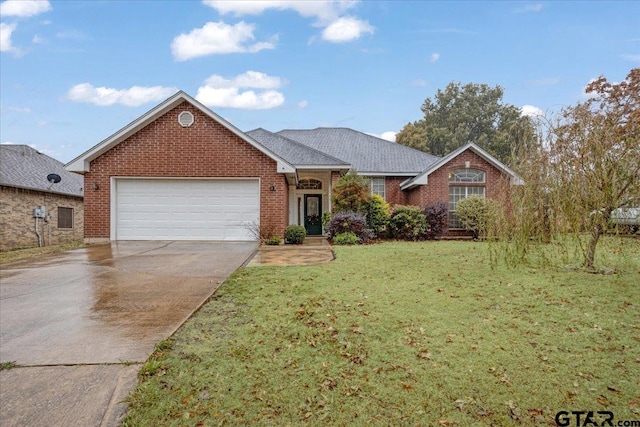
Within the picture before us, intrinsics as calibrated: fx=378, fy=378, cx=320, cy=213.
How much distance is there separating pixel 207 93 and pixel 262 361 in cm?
2686

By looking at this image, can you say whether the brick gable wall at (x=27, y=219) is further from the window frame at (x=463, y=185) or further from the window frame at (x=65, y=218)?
the window frame at (x=463, y=185)

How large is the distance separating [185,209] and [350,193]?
6.11 meters

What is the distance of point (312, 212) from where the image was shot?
18.7 m

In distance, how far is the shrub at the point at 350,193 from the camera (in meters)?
14.6

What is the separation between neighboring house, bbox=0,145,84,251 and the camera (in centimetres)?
1611

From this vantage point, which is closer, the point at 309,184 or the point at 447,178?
the point at 447,178

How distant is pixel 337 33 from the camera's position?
17703 mm

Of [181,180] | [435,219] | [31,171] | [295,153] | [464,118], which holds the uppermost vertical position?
[464,118]

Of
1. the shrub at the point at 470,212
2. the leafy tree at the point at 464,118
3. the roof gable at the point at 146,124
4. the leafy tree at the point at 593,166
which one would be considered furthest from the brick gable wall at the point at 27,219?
the leafy tree at the point at 464,118

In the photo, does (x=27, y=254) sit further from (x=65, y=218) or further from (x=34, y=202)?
(x=65, y=218)

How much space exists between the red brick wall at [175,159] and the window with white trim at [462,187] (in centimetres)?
842

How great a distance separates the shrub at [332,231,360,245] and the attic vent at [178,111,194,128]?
657 cm

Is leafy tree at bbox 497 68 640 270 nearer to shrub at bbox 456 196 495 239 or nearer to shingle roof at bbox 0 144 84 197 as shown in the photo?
shrub at bbox 456 196 495 239

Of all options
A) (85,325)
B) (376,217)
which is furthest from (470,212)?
(85,325)
